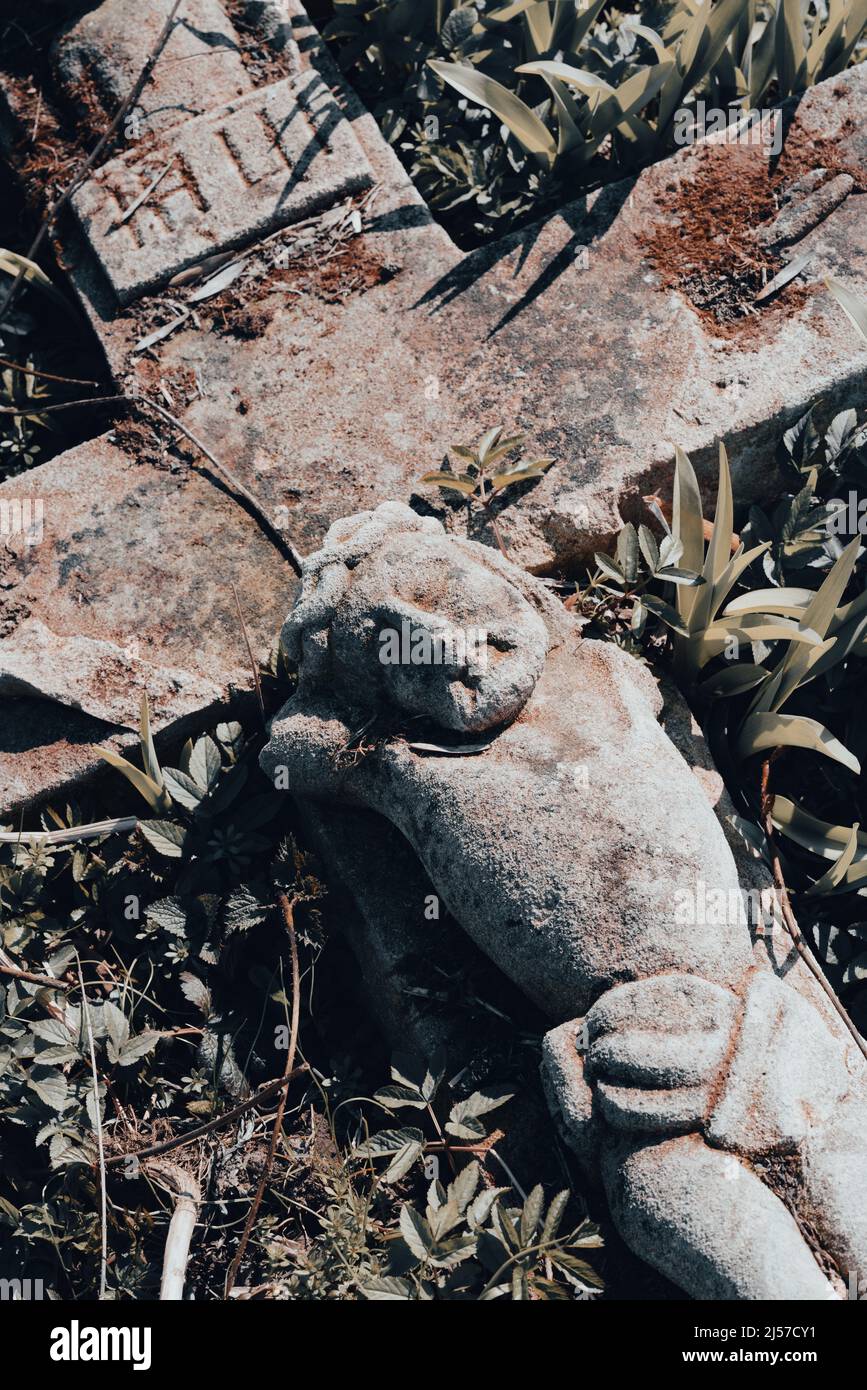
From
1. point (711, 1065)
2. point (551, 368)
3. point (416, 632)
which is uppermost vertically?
point (551, 368)

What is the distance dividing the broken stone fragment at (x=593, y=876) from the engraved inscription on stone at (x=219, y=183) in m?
1.45

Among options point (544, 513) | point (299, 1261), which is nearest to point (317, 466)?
point (544, 513)

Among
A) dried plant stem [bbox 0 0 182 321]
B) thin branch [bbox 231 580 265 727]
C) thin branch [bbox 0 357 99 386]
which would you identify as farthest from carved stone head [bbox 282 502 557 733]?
dried plant stem [bbox 0 0 182 321]

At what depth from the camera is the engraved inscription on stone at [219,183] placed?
145 inches

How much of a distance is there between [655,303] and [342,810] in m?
1.83

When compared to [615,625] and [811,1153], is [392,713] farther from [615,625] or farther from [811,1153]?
[811,1153]

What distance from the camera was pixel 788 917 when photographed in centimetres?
276

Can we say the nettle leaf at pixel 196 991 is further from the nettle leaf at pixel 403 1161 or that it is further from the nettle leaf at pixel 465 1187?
the nettle leaf at pixel 465 1187

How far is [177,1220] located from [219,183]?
3125 mm

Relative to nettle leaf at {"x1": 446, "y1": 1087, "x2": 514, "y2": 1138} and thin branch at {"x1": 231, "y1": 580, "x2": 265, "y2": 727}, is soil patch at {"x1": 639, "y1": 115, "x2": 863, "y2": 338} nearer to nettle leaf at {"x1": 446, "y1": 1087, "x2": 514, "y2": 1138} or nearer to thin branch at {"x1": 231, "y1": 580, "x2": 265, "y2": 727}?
thin branch at {"x1": 231, "y1": 580, "x2": 265, "y2": 727}

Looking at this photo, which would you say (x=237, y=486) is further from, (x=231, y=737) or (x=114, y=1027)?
(x=114, y=1027)

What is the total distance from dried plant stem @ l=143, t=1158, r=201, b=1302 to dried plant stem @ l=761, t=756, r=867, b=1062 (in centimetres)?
158

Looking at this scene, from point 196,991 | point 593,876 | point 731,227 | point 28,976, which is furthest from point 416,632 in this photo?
point 731,227

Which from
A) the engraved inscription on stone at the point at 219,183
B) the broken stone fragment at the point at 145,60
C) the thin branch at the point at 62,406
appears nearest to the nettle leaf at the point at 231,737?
the thin branch at the point at 62,406
